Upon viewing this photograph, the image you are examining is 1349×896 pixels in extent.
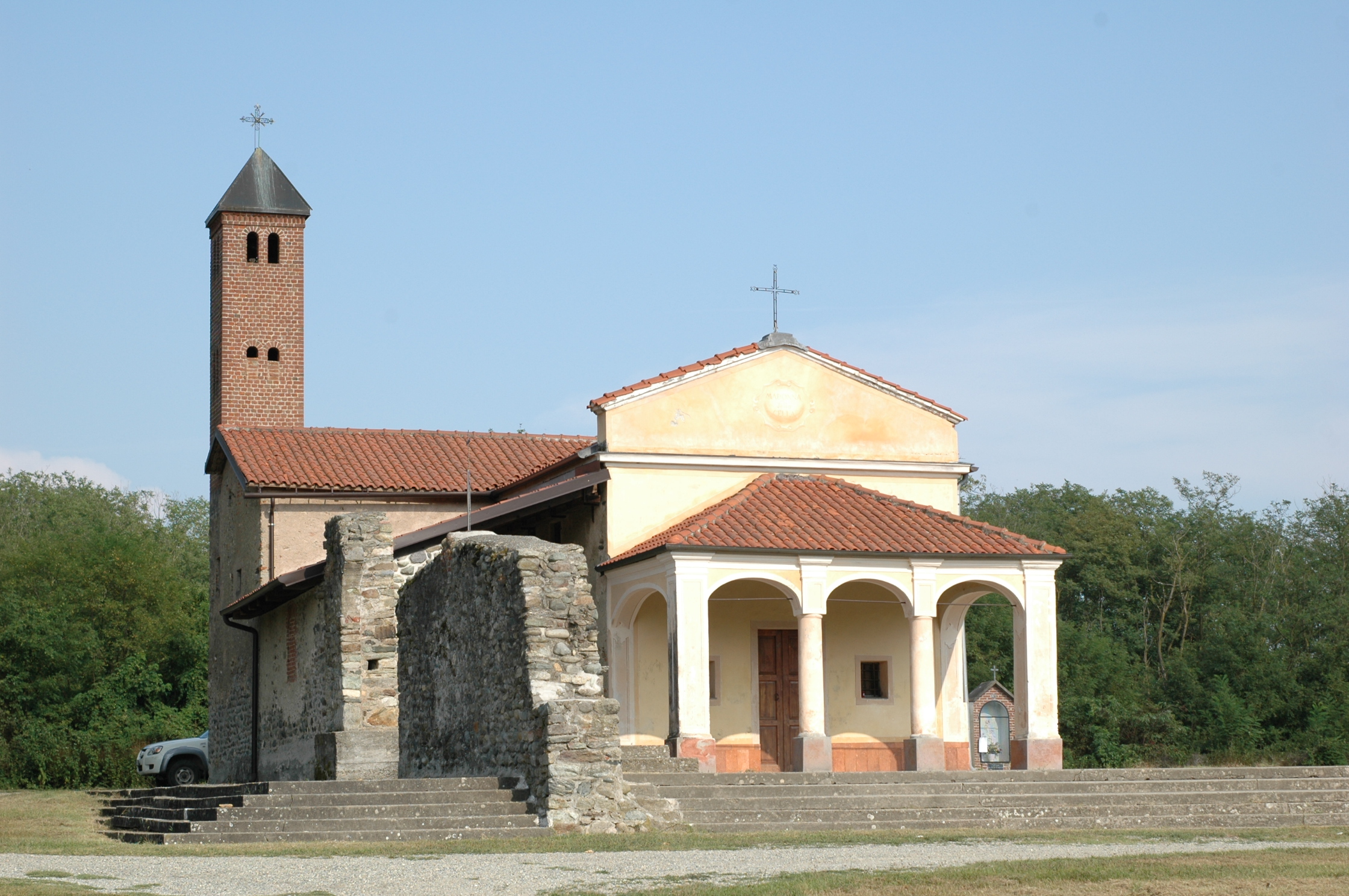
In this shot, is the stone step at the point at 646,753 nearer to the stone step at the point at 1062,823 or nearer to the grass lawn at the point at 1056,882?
the stone step at the point at 1062,823

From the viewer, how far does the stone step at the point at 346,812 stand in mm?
14102

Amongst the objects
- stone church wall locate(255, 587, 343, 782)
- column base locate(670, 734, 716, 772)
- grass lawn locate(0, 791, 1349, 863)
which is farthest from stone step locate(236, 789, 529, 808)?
column base locate(670, 734, 716, 772)

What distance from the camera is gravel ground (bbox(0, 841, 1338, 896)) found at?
10336mm

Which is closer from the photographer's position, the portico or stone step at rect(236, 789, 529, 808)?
stone step at rect(236, 789, 529, 808)

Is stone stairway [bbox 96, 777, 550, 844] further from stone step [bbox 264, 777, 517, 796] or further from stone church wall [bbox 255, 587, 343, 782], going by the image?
stone church wall [bbox 255, 587, 343, 782]

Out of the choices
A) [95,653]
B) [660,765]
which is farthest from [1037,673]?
[95,653]

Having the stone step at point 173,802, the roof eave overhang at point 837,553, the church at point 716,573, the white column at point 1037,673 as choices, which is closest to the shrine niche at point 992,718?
the church at point 716,573

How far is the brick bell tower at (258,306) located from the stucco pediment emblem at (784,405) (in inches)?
446

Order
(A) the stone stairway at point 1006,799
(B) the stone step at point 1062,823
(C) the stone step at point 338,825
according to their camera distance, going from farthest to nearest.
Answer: (A) the stone stairway at point 1006,799 → (B) the stone step at point 1062,823 → (C) the stone step at point 338,825

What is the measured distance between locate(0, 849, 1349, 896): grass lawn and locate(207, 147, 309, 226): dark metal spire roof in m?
22.2

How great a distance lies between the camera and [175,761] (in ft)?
99.1

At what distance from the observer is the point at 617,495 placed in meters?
22.7

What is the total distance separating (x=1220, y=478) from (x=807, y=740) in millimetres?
40259

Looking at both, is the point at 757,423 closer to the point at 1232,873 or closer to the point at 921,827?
the point at 921,827
